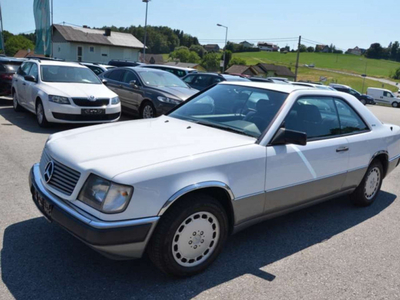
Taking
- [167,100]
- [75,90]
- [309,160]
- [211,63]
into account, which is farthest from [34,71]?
[211,63]

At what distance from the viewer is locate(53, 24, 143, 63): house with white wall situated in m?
51.8

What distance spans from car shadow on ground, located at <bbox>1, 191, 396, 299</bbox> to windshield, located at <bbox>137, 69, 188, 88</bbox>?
7.11 metres

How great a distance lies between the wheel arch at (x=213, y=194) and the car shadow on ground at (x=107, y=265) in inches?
17.2

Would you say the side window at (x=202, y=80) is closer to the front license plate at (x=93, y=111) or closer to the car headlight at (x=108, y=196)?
the front license plate at (x=93, y=111)

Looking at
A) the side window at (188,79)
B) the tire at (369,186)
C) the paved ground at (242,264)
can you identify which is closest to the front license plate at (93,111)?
the paved ground at (242,264)

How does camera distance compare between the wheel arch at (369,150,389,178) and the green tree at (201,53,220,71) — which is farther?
the green tree at (201,53,220,71)

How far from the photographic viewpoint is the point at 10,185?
15.8 feet

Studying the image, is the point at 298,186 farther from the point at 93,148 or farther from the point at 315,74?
the point at 315,74

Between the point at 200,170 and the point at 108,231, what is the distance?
A: 32.4 inches

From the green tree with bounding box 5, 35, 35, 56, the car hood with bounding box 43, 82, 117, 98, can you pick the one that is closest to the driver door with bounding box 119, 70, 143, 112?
the car hood with bounding box 43, 82, 117, 98

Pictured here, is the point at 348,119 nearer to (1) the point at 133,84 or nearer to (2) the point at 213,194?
(2) the point at 213,194

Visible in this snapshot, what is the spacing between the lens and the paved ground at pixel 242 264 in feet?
9.35

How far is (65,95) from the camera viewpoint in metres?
8.45

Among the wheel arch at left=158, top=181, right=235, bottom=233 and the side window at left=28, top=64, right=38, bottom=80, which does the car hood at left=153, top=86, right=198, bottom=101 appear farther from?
the wheel arch at left=158, top=181, right=235, bottom=233
